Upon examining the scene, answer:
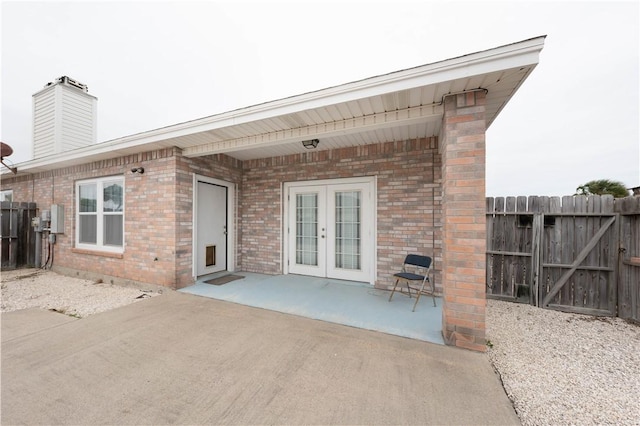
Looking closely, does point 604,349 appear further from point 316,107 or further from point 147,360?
Answer: point 147,360

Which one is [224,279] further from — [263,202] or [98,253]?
[98,253]

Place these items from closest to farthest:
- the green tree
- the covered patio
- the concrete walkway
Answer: the concrete walkway → the covered patio → the green tree

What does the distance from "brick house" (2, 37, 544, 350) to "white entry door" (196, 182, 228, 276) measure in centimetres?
3

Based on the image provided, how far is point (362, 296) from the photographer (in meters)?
4.09

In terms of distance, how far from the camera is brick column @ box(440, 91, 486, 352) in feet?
8.08

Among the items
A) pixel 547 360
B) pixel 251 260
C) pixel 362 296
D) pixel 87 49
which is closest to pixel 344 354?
pixel 362 296

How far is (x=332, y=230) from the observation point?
5.15 metres

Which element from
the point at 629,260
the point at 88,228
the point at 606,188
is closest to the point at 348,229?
the point at 629,260

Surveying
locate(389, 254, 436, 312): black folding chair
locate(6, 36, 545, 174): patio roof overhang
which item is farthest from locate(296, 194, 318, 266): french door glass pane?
locate(389, 254, 436, 312): black folding chair

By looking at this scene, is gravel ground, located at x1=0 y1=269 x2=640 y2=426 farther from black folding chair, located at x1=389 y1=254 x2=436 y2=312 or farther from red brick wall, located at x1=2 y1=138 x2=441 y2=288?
black folding chair, located at x1=389 y1=254 x2=436 y2=312

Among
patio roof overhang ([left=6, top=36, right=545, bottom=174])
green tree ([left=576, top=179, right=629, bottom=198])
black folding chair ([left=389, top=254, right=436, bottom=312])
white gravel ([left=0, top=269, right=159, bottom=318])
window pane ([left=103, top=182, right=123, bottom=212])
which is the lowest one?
white gravel ([left=0, top=269, right=159, bottom=318])

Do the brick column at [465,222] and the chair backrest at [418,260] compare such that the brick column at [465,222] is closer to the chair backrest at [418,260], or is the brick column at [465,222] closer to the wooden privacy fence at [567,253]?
the chair backrest at [418,260]

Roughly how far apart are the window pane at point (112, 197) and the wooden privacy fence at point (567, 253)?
7.86 metres

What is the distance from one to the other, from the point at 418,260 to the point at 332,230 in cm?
187
